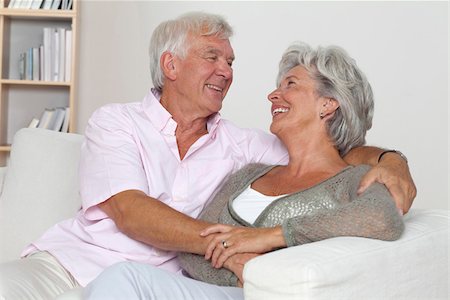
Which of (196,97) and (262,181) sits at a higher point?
(196,97)

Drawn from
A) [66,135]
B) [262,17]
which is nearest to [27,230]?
[66,135]

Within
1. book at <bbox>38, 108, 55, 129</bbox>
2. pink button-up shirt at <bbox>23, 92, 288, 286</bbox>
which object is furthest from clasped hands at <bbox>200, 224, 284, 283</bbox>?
book at <bbox>38, 108, 55, 129</bbox>

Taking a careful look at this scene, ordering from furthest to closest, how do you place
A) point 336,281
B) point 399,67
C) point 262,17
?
point 262,17 < point 399,67 < point 336,281

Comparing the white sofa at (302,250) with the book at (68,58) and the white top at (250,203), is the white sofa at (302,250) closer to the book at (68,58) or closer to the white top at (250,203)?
the white top at (250,203)

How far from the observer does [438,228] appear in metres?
1.81

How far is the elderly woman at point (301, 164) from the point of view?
76.0 inches

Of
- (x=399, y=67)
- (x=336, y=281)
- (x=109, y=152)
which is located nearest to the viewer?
(x=336, y=281)

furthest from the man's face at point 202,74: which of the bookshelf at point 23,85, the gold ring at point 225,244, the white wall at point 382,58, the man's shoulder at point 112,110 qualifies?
the bookshelf at point 23,85

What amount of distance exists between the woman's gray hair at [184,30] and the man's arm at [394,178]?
64 cm

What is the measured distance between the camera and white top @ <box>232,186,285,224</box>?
6.70 feet

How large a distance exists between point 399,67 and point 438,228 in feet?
6.10

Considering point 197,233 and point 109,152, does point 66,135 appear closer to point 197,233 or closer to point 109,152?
point 109,152

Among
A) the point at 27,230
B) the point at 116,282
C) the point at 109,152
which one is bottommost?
the point at 27,230

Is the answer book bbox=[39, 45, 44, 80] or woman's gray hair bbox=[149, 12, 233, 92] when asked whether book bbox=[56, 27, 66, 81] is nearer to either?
book bbox=[39, 45, 44, 80]
